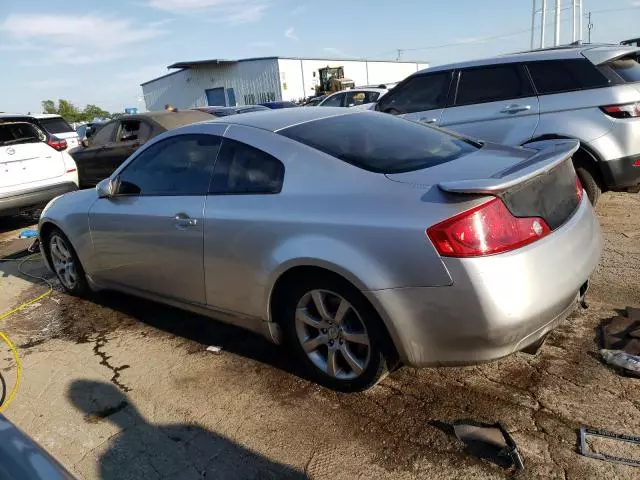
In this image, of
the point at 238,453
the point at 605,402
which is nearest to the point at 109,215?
the point at 238,453

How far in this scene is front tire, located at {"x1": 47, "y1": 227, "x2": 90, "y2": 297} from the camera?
468 centimetres

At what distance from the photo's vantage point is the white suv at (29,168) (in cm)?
720

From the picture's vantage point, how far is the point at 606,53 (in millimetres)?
5309

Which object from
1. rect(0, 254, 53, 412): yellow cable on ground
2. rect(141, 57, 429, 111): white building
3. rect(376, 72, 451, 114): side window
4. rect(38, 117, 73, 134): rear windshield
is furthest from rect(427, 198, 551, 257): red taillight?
rect(141, 57, 429, 111): white building

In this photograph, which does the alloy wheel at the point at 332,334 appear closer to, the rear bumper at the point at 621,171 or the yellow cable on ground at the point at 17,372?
the yellow cable on ground at the point at 17,372

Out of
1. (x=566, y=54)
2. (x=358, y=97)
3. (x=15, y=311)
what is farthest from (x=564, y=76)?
(x=358, y=97)

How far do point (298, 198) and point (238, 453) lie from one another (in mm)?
1315

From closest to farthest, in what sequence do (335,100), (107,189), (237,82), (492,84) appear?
(107,189) < (492,84) < (335,100) < (237,82)

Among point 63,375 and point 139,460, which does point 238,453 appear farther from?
point 63,375

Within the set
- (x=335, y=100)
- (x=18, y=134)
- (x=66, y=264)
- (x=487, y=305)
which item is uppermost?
(x=18, y=134)

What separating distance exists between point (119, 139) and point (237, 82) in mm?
37697

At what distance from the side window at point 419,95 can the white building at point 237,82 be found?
37836mm

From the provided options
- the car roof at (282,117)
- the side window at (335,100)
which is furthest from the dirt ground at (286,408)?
the side window at (335,100)

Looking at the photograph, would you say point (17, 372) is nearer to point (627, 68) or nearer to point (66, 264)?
point (66, 264)
